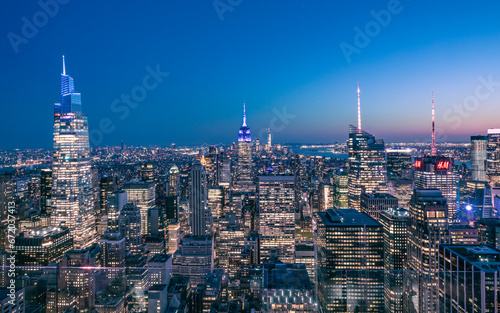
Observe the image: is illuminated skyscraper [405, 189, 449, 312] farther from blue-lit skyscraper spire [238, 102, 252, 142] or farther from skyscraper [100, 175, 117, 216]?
blue-lit skyscraper spire [238, 102, 252, 142]

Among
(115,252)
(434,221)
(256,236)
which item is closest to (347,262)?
(434,221)

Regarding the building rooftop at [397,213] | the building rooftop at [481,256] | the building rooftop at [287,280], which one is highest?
the building rooftop at [481,256]

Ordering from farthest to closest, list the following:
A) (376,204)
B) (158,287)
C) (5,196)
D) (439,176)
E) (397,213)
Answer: (439,176) < (376,204) < (5,196) < (397,213) < (158,287)

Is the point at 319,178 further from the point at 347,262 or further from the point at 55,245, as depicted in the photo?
the point at 55,245

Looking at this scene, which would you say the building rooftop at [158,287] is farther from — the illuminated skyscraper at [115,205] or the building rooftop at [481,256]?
the illuminated skyscraper at [115,205]

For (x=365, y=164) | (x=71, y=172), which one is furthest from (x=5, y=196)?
(x=365, y=164)

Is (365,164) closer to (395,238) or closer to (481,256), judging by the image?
(395,238)

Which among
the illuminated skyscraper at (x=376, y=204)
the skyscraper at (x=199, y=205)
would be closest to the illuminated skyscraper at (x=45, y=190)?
Answer: the skyscraper at (x=199, y=205)
